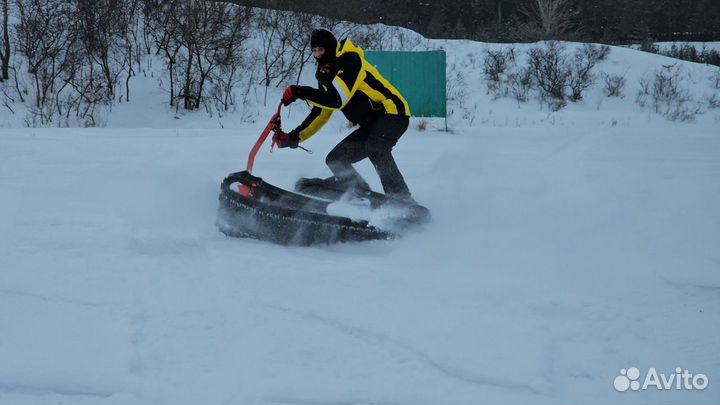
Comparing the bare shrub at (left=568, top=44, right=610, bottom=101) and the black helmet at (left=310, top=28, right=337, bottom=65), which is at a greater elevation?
the bare shrub at (left=568, top=44, right=610, bottom=101)

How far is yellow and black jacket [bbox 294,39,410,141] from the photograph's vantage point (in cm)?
427

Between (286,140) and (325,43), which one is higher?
(325,43)

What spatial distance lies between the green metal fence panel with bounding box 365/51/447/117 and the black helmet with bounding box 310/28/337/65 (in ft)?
20.1

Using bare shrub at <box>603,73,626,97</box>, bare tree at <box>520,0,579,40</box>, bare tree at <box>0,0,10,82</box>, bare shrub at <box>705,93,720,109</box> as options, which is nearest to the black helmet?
bare tree at <box>0,0,10,82</box>

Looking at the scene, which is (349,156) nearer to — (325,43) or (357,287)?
(325,43)

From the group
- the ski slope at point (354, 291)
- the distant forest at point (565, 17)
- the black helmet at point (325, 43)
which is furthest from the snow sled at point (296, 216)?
the distant forest at point (565, 17)

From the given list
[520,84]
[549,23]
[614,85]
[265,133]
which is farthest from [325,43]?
[549,23]

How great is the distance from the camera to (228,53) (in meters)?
15.0

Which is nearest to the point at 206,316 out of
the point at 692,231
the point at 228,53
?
the point at 692,231

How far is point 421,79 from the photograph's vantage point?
10.6 meters

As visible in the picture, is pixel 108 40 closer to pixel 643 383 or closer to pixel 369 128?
pixel 369 128

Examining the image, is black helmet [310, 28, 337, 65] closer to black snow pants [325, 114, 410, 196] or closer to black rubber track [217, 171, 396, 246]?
black snow pants [325, 114, 410, 196]

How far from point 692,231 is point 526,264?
152 centimetres

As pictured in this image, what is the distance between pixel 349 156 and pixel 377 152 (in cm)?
27
